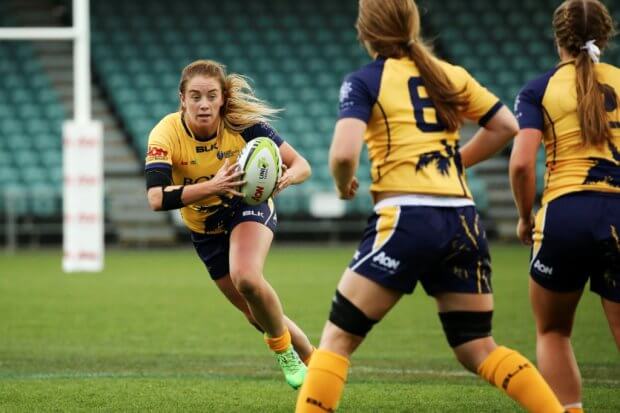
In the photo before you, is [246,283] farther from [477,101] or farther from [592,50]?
[592,50]

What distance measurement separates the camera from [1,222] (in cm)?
2283

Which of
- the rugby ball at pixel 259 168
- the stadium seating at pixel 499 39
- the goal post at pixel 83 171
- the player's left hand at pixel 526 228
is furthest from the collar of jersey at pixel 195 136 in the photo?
the stadium seating at pixel 499 39

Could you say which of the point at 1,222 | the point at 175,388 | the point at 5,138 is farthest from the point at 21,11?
the point at 175,388

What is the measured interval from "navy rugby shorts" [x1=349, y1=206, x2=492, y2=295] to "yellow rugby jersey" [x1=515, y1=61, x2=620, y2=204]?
0.65m

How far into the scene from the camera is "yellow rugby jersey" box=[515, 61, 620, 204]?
16.1ft

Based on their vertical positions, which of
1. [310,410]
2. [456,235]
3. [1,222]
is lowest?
[1,222]

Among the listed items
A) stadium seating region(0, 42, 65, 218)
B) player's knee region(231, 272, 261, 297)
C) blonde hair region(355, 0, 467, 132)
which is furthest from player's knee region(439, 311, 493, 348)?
stadium seating region(0, 42, 65, 218)

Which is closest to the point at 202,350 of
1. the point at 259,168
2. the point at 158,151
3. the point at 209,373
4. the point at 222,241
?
the point at 209,373

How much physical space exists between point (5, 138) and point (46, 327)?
1466 centimetres

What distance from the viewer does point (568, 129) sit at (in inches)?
196

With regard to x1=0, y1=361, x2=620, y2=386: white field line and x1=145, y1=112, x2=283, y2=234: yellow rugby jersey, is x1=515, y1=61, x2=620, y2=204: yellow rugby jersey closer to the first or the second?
x1=145, y1=112, x2=283, y2=234: yellow rugby jersey

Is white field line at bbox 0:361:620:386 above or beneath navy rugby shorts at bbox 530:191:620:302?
beneath

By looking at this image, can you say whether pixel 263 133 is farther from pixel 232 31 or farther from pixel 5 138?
pixel 232 31

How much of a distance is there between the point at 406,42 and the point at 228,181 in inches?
60.9
